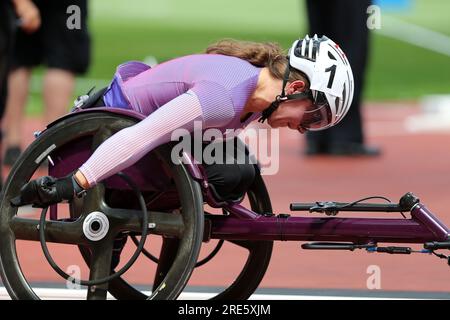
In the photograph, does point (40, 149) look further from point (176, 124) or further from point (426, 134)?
point (426, 134)

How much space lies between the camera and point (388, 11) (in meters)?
26.8

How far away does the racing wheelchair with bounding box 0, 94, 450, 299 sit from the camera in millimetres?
5062

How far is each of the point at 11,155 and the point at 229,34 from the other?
38.6ft

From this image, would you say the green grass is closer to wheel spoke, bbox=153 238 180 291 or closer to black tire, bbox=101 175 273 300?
black tire, bbox=101 175 273 300

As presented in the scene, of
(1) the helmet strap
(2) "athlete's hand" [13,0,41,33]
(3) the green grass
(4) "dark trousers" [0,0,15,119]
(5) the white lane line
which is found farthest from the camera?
(3) the green grass

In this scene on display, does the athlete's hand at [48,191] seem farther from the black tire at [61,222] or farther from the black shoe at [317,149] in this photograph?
the black shoe at [317,149]

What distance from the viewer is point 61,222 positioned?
5199 millimetres

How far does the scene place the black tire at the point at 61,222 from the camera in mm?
5020

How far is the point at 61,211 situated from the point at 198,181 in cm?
195

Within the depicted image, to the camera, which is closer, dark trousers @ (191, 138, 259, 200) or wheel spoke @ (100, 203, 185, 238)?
wheel spoke @ (100, 203, 185, 238)

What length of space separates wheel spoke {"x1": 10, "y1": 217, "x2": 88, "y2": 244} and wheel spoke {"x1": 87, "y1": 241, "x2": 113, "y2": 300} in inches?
2.7

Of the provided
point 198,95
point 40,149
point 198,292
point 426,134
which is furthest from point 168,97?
point 426,134

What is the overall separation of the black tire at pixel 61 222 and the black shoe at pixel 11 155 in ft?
15.2

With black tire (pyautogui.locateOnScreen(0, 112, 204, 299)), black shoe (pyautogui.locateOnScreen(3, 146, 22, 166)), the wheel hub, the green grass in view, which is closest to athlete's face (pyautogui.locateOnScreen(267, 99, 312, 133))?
black tire (pyautogui.locateOnScreen(0, 112, 204, 299))
